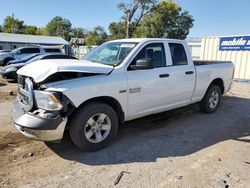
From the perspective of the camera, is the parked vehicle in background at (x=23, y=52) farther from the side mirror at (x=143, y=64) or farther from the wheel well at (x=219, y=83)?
the side mirror at (x=143, y=64)

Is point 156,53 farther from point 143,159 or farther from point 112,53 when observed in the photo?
point 143,159

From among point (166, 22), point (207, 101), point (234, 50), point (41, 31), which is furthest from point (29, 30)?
point (207, 101)

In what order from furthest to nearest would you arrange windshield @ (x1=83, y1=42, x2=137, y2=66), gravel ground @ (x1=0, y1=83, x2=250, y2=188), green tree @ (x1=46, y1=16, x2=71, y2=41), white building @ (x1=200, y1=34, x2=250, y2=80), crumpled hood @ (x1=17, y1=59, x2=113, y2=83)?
green tree @ (x1=46, y1=16, x2=71, y2=41) < white building @ (x1=200, y1=34, x2=250, y2=80) < windshield @ (x1=83, y1=42, x2=137, y2=66) < crumpled hood @ (x1=17, y1=59, x2=113, y2=83) < gravel ground @ (x1=0, y1=83, x2=250, y2=188)

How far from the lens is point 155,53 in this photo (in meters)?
4.82

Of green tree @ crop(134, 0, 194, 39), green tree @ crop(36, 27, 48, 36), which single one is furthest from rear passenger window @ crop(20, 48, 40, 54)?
green tree @ crop(36, 27, 48, 36)

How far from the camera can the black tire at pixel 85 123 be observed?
3615 mm

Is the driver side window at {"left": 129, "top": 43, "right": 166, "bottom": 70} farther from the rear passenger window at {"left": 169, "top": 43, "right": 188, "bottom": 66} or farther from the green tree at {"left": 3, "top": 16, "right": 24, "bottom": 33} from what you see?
the green tree at {"left": 3, "top": 16, "right": 24, "bottom": 33}

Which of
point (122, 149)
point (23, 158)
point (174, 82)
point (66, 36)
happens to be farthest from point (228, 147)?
point (66, 36)

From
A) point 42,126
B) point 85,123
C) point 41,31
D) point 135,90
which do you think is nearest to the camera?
point 42,126

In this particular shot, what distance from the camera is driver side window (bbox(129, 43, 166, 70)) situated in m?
4.57

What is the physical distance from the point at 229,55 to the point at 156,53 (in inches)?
401

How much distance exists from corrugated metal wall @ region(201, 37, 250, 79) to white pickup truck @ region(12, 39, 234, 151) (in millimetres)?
8659

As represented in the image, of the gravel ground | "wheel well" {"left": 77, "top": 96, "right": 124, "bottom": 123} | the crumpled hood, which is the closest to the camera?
the gravel ground

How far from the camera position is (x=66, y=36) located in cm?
9012
